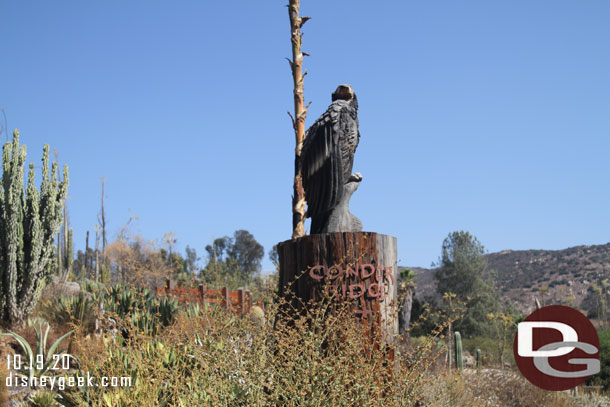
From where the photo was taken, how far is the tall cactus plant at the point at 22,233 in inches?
432

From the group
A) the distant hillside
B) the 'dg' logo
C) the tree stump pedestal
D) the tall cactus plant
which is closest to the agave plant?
the tall cactus plant

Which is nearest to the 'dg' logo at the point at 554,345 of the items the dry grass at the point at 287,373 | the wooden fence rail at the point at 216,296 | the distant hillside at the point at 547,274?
the dry grass at the point at 287,373

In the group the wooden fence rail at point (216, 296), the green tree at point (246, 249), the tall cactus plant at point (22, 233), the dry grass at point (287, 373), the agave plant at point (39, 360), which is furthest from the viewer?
the green tree at point (246, 249)

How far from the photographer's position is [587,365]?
1009cm

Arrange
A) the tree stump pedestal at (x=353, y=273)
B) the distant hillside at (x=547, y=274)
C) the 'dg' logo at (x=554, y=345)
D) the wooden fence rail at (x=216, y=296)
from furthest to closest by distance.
Result: 1. the distant hillside at (x=547, y=274)
2. the wooden fence rail at (x=216, y=296)
3. the 'dg' logo at (x=554, y=345)
4. the tree stump pedestal at (x=353, y=273)

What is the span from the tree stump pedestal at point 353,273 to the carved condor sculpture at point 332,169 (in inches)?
17.1

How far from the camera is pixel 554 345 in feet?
29.9

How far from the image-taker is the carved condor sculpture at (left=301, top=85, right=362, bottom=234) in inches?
226

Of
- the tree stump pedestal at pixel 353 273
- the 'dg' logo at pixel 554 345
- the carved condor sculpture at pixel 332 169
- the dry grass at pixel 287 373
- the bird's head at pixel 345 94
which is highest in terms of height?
the bird's head at pixel 345 94

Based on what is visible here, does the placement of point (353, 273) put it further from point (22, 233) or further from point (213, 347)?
point (22, 233)

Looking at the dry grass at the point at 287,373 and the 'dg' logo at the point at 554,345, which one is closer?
the dry grass at the point at 287,373

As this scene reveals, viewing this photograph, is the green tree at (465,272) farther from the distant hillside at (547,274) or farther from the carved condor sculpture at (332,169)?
the carved condor sculpture at (332,169)

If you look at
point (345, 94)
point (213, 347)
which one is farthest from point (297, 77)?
point (213, 347)

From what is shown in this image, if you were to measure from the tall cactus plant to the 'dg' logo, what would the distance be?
9036 millimetres
